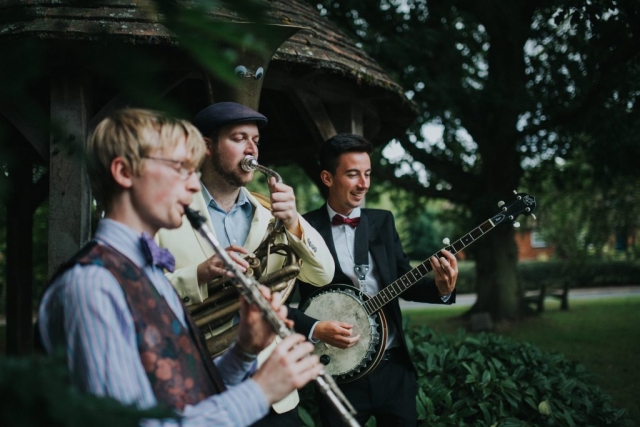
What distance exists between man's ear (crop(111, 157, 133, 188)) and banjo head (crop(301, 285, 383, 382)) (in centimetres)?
210

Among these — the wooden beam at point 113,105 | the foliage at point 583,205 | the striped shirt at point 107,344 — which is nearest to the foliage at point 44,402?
the striped shirt at point 107,344

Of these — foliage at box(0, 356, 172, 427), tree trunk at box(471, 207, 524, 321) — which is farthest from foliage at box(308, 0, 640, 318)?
foliage at box(0, 356, 172, 427)

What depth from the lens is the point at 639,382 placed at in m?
7.80

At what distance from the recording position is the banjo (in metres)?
3.55

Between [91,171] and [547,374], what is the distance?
4.73 m

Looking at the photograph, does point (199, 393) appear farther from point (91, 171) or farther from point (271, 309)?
point (91, 171)

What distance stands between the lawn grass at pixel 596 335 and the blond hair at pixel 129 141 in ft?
18.6

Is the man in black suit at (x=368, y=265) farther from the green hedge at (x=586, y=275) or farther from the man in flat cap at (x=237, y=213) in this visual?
the green hedge at (x=586, y=275)

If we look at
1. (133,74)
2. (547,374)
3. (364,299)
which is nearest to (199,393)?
(133,74)

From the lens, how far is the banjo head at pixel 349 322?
355 cm

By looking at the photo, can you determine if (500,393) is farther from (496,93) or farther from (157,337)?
(496,93)

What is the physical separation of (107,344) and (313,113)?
12.9ft

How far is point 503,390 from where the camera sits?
4809 mm

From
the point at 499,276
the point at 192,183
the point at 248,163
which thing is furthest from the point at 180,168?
the point at 499,276
